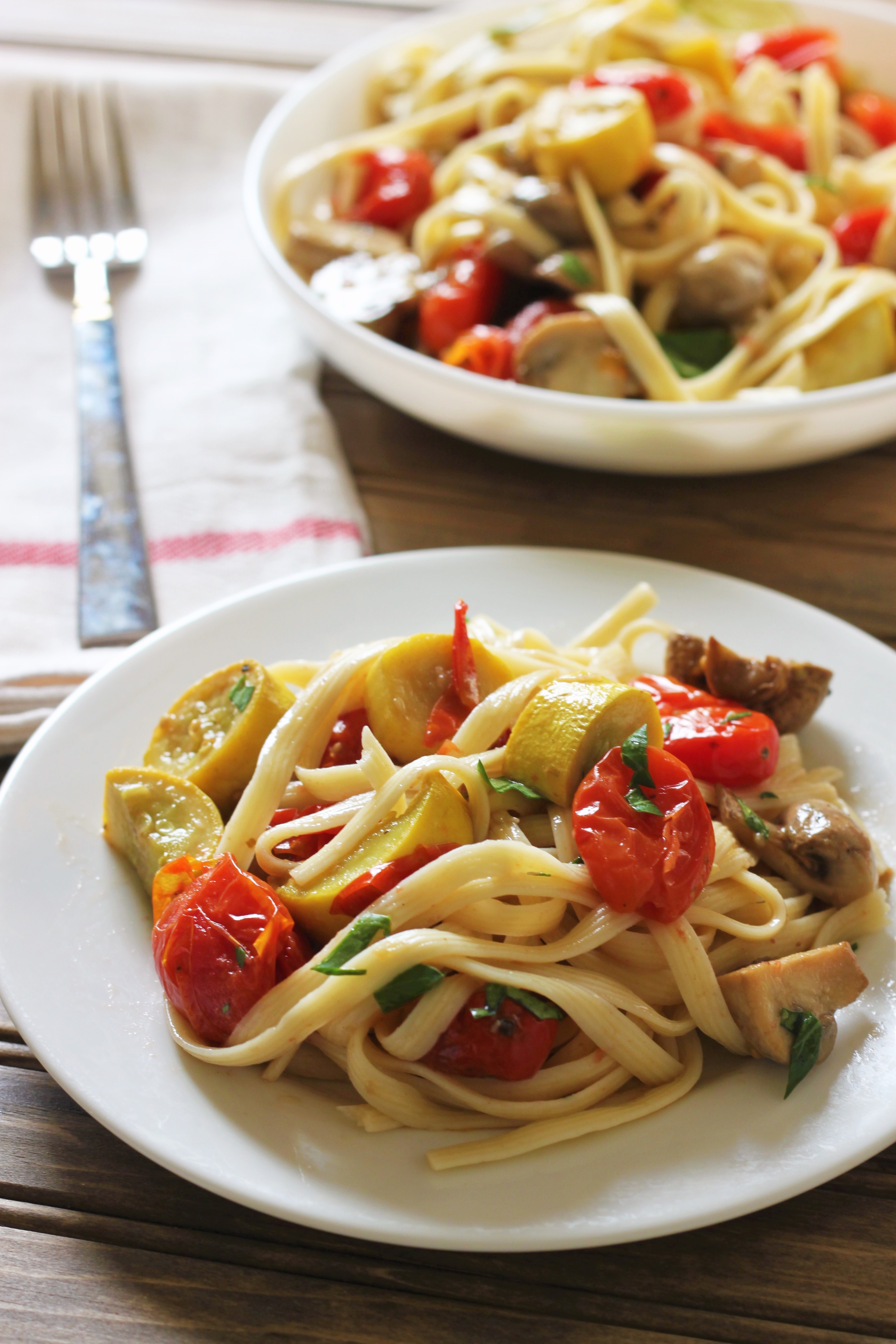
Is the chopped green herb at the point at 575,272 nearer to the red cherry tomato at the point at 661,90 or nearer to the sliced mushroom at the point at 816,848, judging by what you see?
the red cherry tomato at the point at 661,90

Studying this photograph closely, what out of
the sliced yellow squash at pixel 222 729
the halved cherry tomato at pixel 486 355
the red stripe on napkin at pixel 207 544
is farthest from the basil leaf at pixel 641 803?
the halved cherry tomato at pixel 486 355

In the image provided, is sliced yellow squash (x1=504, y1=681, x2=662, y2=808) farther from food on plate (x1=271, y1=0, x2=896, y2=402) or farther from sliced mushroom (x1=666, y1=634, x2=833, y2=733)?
food on plate (x1=271, y1=0, x2=896, y2=402)

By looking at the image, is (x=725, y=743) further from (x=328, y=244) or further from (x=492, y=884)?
(x=328, y=244)

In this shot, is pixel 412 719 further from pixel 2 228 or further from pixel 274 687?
pixel 2 228

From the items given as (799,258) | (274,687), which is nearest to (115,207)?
(799,258)

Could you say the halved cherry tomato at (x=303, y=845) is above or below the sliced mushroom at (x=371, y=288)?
below
